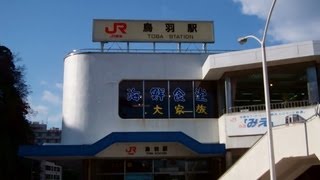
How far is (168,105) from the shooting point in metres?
26.0

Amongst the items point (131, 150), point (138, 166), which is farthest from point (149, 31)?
point (138, 166)

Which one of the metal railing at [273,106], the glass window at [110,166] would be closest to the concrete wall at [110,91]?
the glass window at [110,166]

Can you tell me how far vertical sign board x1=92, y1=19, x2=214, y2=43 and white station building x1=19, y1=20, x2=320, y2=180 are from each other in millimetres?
60

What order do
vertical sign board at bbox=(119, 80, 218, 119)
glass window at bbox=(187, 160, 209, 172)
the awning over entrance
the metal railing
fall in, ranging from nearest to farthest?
the metal railing, the awning over entrance, vertical sign board at bbox=(119, 80, 218, 119), glass window at bbox=(187, 160, 209, 172)

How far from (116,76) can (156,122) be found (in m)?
3.43

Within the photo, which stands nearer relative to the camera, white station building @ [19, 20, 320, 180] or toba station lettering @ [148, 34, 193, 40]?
white station building @ [19, 20, 320, 180]

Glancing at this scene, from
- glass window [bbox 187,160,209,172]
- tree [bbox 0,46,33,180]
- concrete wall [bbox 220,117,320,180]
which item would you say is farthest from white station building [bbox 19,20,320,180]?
tree [bbox 0,46,33,180]

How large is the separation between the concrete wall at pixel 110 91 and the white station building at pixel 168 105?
0.18 feet

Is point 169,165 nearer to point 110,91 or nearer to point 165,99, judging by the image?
point 165,99

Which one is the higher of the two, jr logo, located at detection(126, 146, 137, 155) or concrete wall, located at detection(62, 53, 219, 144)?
concrete wall, located at detection(62, 53, 219, 144)

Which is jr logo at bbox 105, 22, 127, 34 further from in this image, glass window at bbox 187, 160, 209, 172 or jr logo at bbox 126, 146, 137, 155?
glass window at bbox 187, 160, 209, 172

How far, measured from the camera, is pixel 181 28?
90.4 ft

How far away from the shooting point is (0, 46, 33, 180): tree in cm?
3425

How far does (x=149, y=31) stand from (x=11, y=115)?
1424 centimetres
